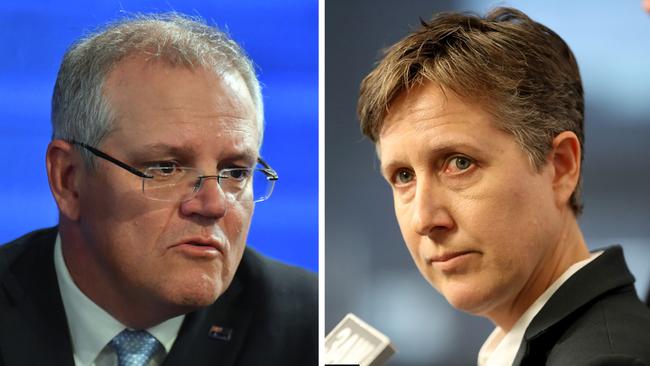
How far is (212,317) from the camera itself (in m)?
2.15

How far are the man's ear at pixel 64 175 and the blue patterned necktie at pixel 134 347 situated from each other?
295 millimetres

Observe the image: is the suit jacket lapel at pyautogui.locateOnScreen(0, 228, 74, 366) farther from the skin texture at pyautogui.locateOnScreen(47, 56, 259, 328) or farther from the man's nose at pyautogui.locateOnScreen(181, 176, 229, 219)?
the man's nose at pyautogui.locateOnScreen(181, 176, 229, 219)

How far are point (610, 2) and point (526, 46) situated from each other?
0.91 meters

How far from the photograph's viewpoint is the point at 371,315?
298 centimetres

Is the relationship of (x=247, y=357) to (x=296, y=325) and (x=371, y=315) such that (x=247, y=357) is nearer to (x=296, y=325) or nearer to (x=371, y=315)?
(x=296, y=325)

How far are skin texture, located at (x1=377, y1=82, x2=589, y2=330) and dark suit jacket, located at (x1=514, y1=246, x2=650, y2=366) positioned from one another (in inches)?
5.0

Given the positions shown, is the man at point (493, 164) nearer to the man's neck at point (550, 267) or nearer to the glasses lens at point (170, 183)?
the man's neck at point (550, 267)

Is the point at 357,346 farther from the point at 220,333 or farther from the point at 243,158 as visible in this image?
the point at 243,158

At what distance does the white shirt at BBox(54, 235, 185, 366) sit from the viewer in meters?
2.02

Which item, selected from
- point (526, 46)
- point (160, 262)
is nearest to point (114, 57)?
point (160, 262)

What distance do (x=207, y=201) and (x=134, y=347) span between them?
1.23 feet

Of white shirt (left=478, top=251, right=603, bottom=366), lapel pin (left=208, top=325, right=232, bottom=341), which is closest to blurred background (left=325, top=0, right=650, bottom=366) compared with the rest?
white shirt (left=478, top=251, right=603, bottom=366)

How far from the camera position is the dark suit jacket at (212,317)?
79.1 inches

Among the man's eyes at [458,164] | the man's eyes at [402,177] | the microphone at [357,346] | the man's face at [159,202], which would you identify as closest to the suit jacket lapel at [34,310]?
the man's face at [159,202]
